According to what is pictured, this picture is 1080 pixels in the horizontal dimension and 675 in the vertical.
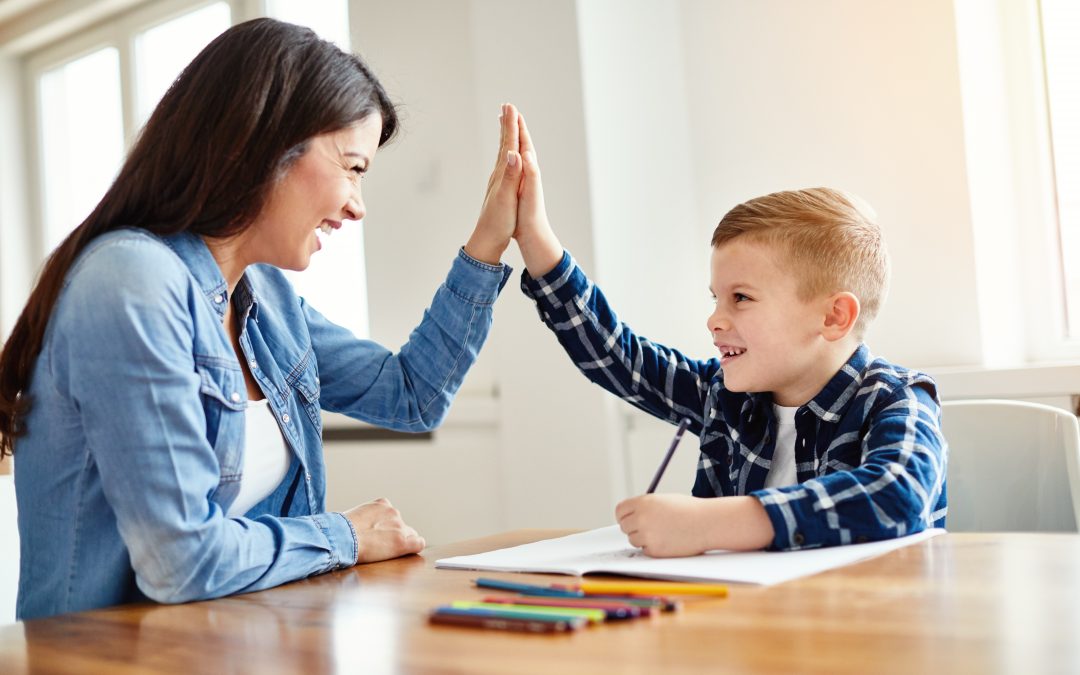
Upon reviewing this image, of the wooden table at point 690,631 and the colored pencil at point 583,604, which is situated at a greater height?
the colored pencil at point 583,604

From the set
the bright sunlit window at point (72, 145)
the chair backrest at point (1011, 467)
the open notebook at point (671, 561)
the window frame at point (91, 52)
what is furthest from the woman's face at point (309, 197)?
the bright sunlit window at point (72, 145)

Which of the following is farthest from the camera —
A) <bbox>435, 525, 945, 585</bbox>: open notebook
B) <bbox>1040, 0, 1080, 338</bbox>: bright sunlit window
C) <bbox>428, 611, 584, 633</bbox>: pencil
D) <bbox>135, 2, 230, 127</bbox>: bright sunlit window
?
<bbox>135, 2, 230, 127</bbox>: bright sunlit window

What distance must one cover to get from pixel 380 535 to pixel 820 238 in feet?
2.20

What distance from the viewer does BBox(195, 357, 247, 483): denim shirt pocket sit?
1070 mm

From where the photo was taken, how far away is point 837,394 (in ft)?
4.11

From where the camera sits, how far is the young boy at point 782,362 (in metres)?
1.14

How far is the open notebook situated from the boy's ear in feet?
1.13

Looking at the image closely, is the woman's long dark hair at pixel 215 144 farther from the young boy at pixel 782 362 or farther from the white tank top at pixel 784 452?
the white tank top at pixel 784 452

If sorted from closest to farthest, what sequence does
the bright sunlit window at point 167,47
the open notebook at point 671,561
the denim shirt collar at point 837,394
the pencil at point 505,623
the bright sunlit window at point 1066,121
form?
the pencil at point 505,623 → the open notebook at point 671,561 → the denim shirt collar at point 837,394 → the bright sunlit window at point 1066,121 → the bright sunlit window at point 167,47

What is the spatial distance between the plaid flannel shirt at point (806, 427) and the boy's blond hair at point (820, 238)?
0.33 ft

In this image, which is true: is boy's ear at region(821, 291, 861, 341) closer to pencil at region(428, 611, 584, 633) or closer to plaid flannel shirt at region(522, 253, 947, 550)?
plaid flannel shirt at region(522, 253, 947, 550)

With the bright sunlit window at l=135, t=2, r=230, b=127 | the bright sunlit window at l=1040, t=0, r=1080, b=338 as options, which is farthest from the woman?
the bright sunlit window at l=135, t=2, r=230, b=127

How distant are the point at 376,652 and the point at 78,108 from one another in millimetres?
4437

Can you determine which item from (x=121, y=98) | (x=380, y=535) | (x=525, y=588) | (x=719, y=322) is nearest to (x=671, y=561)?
(x=525, y=588)
